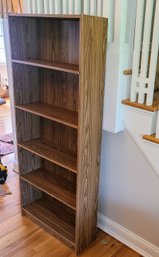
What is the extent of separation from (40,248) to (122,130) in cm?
106

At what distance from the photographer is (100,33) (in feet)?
4.90

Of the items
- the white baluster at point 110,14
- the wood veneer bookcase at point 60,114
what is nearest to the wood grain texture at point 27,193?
the wood veneer bookcase at point 60,114

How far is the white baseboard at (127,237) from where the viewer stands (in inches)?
72.7

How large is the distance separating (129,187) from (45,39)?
1220 mm

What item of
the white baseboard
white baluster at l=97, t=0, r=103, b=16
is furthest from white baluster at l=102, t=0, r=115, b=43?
the white baseboard

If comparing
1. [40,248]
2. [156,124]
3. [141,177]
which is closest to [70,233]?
[40,248]

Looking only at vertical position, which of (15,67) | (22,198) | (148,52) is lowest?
(22,198)

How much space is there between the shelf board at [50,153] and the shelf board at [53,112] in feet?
1.01

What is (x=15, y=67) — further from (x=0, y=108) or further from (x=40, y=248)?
(x=0, y=108)

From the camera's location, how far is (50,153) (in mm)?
1953

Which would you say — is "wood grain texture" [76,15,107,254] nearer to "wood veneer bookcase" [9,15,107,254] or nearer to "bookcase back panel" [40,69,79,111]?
"wood veneer bookcase" [9,15,107,254]

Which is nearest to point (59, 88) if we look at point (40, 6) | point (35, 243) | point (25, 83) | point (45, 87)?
point (45, 87)

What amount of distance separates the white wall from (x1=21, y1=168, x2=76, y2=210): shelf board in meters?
0.28

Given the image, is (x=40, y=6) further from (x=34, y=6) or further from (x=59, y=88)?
(x=59, y=88)
